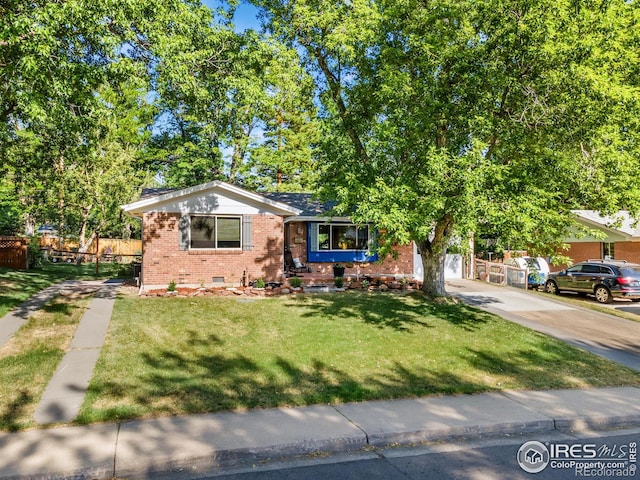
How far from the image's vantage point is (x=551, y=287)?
2092 centimetres

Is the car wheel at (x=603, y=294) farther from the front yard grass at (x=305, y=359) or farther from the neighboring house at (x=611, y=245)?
the front yard grass at (x=305, y=359)

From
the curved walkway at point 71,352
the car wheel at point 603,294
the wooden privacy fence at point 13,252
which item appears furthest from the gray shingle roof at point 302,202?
the car wheel at point 603,294

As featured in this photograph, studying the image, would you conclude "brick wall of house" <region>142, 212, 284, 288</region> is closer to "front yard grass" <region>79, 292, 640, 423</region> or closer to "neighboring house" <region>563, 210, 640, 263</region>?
"front yard grass" <region>79, 292, 640, 423</region>

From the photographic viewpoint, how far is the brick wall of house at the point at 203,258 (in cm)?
1616

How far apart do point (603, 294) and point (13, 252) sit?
2819 cm

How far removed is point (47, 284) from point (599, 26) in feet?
63.0

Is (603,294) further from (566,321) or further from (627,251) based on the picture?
(627,251)

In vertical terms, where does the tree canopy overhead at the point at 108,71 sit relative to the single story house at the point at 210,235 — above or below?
above

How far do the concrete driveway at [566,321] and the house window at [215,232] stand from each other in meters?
9.06

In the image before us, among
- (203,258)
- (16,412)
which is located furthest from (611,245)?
(16,412)

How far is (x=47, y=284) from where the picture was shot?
55.5ft

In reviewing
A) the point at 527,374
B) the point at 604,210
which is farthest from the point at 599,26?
the point at 527,374

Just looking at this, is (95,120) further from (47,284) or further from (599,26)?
(599,26)

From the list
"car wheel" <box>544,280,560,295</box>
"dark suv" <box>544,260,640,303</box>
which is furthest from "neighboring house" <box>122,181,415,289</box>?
"car wheel" <box>544,280,560,295</box>
